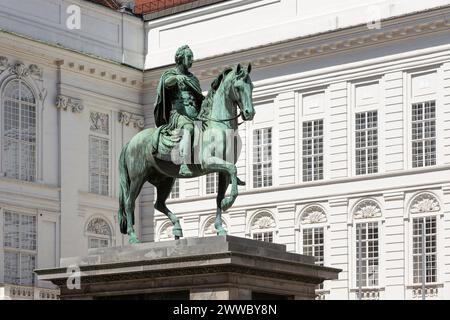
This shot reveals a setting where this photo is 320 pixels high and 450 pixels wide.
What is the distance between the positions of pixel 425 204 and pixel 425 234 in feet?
3.12

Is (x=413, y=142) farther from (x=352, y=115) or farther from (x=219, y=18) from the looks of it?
(x=219, y=18)

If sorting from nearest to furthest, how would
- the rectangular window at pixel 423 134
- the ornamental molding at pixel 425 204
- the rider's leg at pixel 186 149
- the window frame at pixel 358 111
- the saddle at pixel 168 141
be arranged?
the rider's leg at pixel 186 149
the saddle at pixel 168 141
the ornamental molding at pixel 425 204
the rectangular window at pixel 423 134
the window frame at pixel 358 111

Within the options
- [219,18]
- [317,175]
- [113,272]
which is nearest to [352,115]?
[317,175]

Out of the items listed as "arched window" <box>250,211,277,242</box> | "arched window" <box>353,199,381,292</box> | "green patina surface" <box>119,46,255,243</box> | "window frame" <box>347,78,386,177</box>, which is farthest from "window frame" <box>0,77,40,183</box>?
"green patina surface" <box>119,46,255,243</box>

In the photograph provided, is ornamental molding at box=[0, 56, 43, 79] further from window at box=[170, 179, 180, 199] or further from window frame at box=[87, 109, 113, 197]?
window at box=[170, 179, 180, 199]

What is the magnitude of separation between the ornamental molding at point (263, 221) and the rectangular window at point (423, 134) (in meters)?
5.78

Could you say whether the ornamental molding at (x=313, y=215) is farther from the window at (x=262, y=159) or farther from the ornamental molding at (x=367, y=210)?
the window at (x=262, y=159)

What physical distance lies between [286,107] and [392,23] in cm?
494

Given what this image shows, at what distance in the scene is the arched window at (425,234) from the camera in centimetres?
4544

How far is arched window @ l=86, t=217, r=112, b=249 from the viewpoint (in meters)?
50.8

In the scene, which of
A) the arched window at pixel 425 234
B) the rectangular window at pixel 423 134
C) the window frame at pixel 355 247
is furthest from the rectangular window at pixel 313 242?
the rectangular window at pixel 423 134

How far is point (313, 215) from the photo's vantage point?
48.7 meters

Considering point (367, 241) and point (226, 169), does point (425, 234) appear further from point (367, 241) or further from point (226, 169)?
point (226, 169)

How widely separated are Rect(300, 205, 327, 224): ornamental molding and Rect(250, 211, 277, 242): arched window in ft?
4.08
